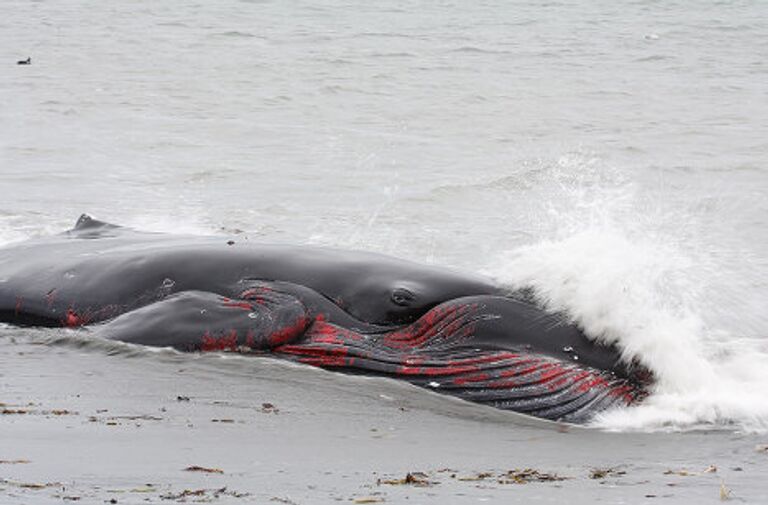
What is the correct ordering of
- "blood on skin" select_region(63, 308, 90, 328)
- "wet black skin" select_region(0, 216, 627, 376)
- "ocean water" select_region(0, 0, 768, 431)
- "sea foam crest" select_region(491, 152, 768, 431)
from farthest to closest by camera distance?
"blood on skin" select_region(63, 308, 90, 328)
"ocean water" select_region(0, 0, 768, 431)
"wet black skin" select_region(0, 216, 627, 376)
"sea foam crest" select_region(491, 152, 768, 431)

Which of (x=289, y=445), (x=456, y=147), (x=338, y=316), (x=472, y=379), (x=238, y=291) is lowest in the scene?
(x=289, y=445)

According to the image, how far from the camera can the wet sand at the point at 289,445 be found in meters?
5.87

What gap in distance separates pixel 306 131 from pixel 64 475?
18671 mm

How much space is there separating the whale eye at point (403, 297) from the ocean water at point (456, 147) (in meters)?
0.65

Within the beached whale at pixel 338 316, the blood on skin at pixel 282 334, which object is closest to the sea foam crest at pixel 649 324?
the beached whale at pixel 338 316

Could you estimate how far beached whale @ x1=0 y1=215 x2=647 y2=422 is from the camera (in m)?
8.39

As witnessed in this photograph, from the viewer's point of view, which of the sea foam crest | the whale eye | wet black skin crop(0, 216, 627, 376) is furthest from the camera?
the whale eye

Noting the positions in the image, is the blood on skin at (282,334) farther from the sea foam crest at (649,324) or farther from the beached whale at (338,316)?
the sea foam crest at (649,324)

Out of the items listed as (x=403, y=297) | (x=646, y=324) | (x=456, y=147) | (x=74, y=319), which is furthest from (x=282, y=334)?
(x=456, y=147)

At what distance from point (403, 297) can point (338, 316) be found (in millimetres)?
422

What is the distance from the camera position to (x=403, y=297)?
29.6ft

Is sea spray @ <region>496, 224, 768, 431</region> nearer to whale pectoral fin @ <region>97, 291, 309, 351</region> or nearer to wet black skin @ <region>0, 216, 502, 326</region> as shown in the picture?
wet black skin @ <region>0, 216, 502, 326</region>

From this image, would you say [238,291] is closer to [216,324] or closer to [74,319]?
[216,324]

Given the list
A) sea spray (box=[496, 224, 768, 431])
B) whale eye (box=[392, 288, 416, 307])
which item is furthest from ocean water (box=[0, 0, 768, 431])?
whale eye (box=[392, 288, 416, 307])
